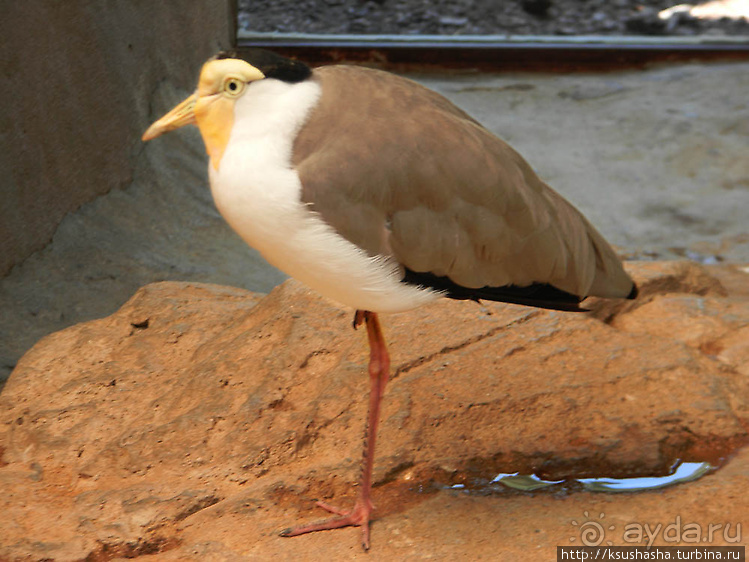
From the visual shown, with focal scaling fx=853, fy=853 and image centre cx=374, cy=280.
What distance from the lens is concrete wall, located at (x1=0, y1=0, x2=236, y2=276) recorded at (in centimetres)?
342

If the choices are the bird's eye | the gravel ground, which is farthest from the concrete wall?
the bird's eye

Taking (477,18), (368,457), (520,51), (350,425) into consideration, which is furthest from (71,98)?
(520,51)

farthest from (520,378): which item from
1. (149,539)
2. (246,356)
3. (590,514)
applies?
(149,539)

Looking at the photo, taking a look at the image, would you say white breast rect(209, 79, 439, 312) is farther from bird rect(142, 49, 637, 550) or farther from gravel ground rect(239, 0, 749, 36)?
gravel ground rect(239, 0, 749, 36)

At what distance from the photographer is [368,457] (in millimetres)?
2100

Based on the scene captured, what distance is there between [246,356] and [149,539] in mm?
684

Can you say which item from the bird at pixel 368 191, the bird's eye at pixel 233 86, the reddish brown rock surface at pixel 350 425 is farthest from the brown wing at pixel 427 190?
the reddish brown rock surface at pixel 350 425

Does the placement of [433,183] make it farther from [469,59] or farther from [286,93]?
[469,59]

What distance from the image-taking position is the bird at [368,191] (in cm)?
169

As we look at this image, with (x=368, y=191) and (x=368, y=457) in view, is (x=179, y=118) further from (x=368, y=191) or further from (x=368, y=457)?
(x=368, y=457)

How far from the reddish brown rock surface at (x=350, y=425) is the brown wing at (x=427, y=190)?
0.49 metres

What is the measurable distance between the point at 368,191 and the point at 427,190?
149 millimetres

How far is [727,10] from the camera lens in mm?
6648

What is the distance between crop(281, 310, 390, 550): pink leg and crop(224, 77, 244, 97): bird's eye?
73 cm
